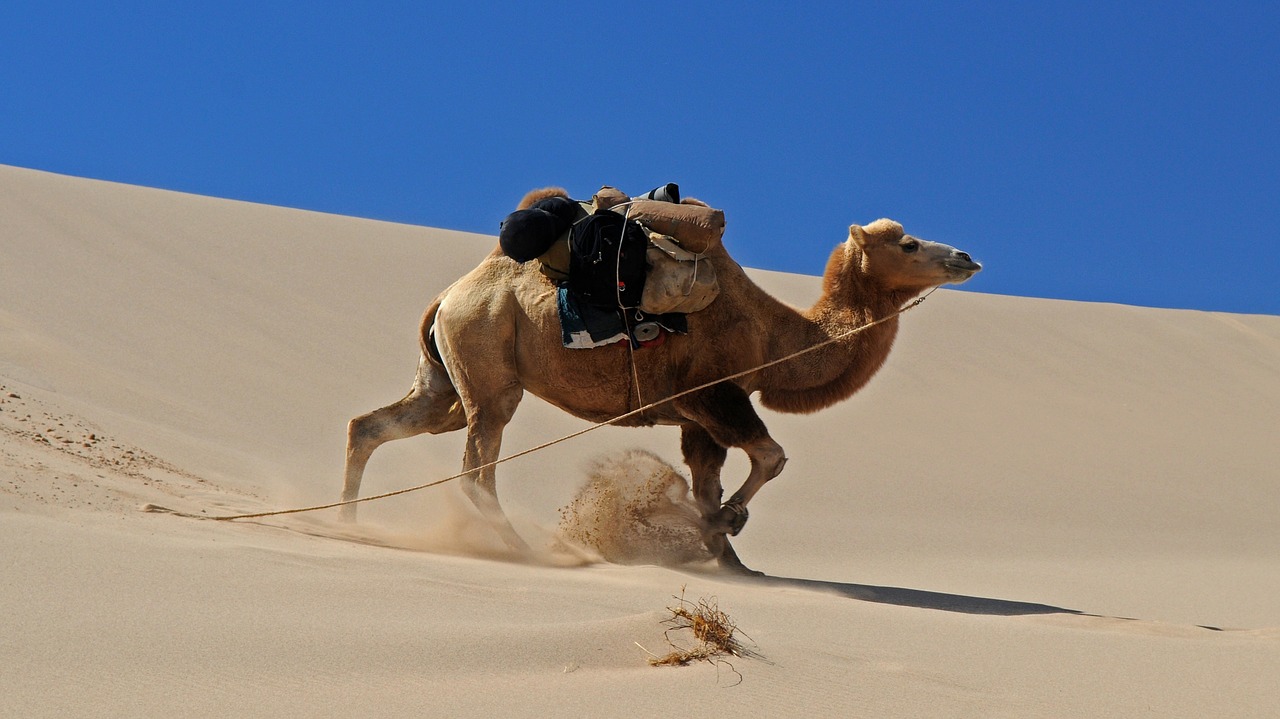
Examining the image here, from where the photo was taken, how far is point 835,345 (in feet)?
24.6

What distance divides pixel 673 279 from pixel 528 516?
A: 348 cm

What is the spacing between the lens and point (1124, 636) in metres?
4.93

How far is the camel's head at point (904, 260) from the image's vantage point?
7348 millimetres

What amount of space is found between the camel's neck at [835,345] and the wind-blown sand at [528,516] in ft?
3.84

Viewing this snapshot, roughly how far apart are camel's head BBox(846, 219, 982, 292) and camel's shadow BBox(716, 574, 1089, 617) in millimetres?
1865

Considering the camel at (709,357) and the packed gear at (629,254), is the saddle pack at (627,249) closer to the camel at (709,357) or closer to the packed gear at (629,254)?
the packed gear at (629,254)

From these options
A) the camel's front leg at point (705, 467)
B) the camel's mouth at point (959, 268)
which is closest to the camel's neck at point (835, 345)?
the camel's mouth at point (959, 268)

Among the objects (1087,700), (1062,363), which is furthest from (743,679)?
(1062,363)

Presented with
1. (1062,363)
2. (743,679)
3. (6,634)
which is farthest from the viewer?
(1062,363)

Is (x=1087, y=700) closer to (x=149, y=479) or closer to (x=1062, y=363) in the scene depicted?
(x=149, y=479)

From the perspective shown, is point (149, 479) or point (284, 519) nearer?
point (284, 519)

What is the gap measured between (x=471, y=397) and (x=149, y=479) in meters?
2.01

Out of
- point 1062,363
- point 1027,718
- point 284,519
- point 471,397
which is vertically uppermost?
point 1062,363

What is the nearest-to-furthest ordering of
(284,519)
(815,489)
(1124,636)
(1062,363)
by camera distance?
(1124,636)
(284,519)
(815,489)
(1062,363)
